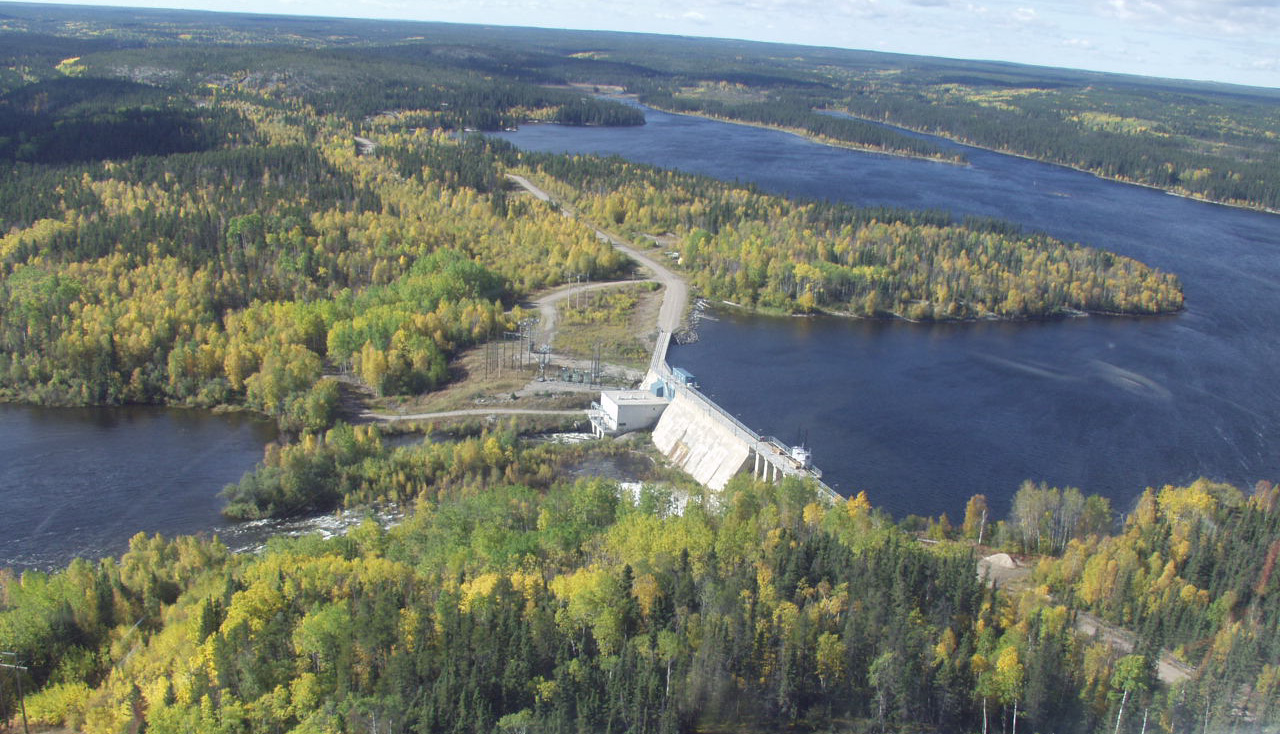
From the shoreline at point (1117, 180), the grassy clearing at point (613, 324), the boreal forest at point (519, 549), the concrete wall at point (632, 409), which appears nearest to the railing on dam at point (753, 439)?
the concrete wall at point (632, 409)

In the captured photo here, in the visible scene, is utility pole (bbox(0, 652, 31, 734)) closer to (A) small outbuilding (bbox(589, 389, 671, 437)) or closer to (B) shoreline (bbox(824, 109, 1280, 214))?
(A) small outbuilding (bbox(589, 389, 671, 437))

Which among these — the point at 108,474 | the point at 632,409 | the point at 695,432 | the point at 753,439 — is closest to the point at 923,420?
the point at 753,439

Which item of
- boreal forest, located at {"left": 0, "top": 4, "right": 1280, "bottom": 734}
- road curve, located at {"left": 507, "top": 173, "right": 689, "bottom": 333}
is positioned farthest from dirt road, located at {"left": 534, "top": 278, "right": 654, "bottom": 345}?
road curve, located at {"left": 507, "top": 173, "right": 689, "bottom": 333}

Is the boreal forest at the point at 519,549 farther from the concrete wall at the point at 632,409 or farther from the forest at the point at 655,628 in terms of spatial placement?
the concrete wall at the point at 632,409

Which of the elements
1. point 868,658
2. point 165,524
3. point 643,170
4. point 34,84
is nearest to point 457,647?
point 868,658

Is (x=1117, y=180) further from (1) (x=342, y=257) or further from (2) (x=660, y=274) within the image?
(1) (x=342, y=257)

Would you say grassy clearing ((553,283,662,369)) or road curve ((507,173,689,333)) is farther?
road curve ((507,173,689,333))

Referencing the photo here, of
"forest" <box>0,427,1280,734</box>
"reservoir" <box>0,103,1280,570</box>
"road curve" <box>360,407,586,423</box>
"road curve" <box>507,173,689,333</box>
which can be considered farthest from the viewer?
"road curve" <box>507,173,689,333</box>
